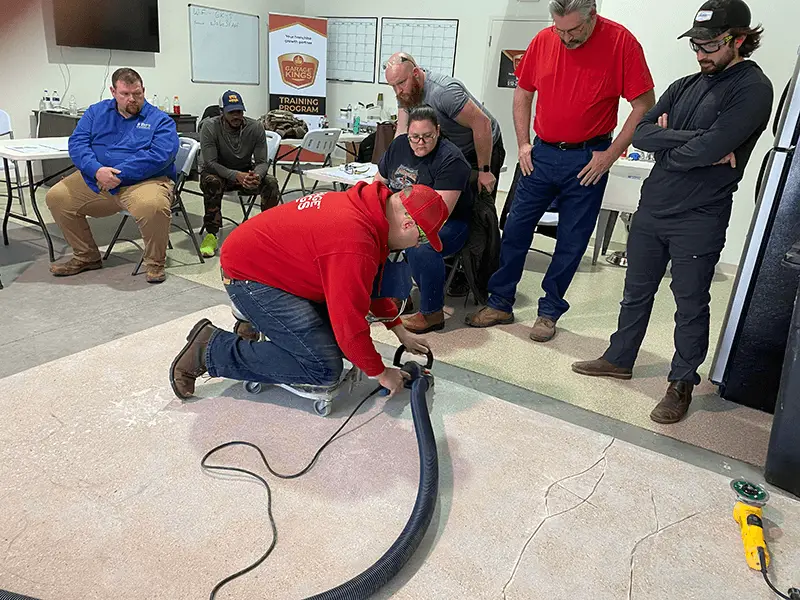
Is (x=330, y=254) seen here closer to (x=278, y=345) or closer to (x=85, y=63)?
(x=278, y=345)

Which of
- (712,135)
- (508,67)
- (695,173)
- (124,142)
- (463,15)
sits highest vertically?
(463,15)

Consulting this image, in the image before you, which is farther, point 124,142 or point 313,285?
point 124,142

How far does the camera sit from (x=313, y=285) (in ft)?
6.49

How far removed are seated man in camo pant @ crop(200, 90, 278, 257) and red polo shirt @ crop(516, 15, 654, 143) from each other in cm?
212

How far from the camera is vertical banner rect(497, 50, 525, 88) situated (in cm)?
632

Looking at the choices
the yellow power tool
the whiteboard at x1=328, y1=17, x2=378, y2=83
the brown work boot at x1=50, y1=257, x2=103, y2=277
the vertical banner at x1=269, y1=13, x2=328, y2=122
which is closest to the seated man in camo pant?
the brown work boot at x1=50, y1=257, x2=103, y2=277

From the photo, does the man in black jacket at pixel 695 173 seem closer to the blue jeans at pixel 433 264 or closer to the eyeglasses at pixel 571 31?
the eyeglasses at pixel 571 31

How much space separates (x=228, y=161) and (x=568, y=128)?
244 centimetres

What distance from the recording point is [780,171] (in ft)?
7.07

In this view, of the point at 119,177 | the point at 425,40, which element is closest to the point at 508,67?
the point at 425,40

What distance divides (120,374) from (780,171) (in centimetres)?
255

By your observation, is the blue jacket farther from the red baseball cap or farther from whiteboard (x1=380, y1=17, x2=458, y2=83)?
whiteboard (x1=380, y1=17, x2=458, y2=83)

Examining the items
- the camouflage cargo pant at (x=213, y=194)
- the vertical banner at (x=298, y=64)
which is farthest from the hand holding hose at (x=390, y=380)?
the vertical banner at (x=298, y=64)

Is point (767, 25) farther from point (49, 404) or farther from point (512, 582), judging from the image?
point (49, 404)
